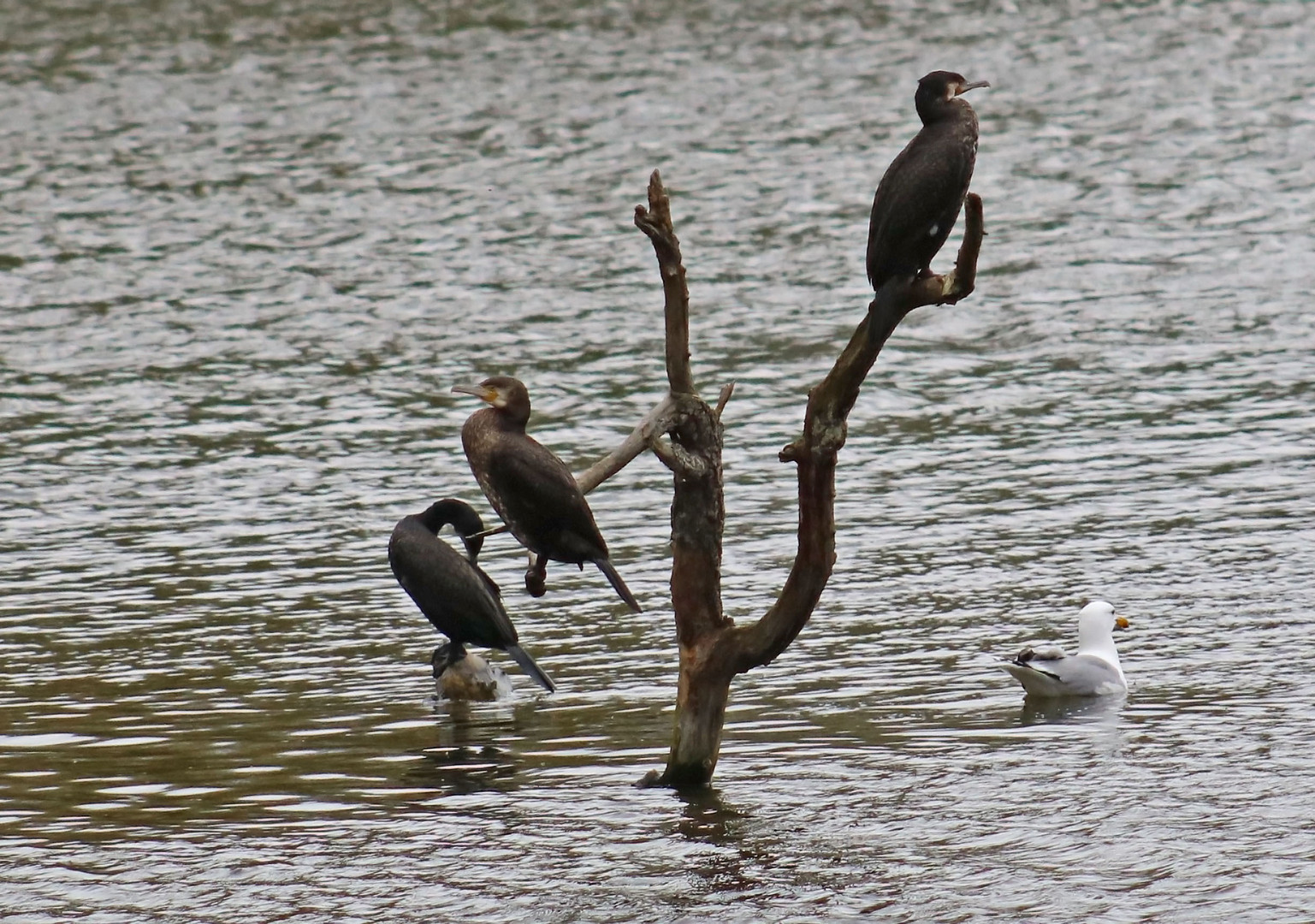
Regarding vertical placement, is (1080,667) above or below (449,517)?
below

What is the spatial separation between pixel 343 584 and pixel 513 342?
7791 millimetres

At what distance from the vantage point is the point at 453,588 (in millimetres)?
11094

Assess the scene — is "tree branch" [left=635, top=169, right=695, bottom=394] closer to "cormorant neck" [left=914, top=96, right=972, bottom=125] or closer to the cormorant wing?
the cormorant wing

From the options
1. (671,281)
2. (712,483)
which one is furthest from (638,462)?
(671,281)

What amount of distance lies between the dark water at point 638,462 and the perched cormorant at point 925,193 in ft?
7.84

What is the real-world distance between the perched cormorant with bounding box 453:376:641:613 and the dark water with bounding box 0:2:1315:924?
1066 mm

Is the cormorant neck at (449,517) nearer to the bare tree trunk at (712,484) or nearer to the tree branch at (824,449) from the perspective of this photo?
the bare tree trunk at (712,484)

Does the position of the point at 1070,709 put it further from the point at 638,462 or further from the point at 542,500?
the point at 638,462

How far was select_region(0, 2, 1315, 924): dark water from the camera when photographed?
8.54 m

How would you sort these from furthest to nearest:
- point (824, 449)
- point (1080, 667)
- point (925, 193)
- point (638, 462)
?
1. point (638, 462)
2. point (1080, 667)
3. point (925, 193)
4. point (824, 449)

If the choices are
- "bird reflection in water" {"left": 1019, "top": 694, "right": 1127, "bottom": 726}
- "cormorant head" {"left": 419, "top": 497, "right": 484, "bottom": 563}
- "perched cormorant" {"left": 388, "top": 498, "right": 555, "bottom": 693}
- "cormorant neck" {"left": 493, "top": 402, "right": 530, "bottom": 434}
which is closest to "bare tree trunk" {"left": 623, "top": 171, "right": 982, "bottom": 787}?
"cormorant neck" {"left": 493, "top": 402, "right": 530, "bottom": 434}

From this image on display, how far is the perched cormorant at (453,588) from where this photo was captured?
11.0 metres

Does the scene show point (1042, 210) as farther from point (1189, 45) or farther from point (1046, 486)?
point (1046, 486)

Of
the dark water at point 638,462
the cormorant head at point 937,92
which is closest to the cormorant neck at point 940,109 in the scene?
the cormorant head at point 937,92
